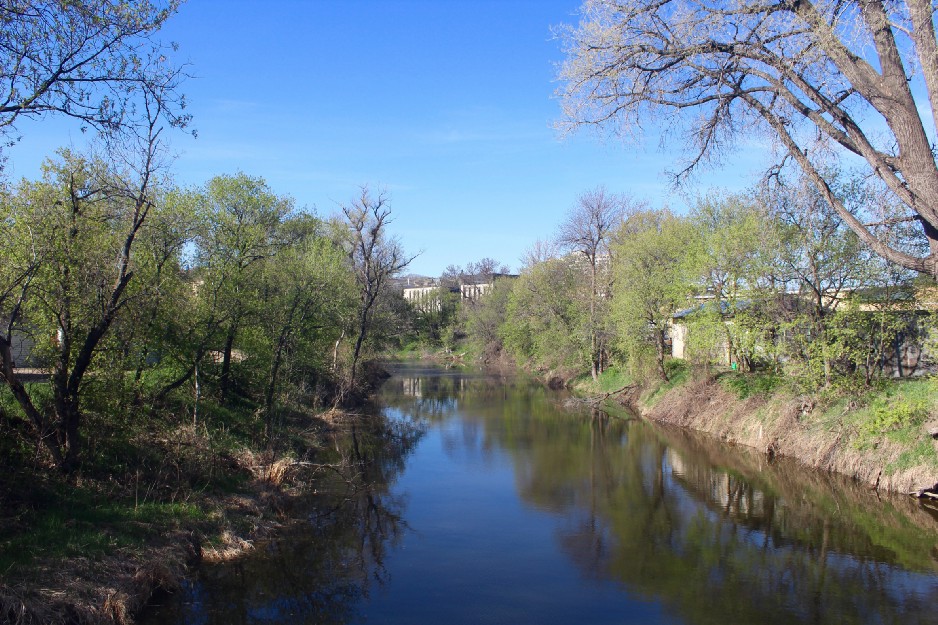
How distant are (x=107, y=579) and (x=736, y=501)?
1282 centimetres

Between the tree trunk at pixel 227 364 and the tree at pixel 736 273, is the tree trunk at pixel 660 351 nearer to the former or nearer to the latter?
the tree at pixel 736 273

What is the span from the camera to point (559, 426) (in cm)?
2591

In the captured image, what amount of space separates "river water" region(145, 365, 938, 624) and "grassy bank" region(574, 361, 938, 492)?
607 millimetres

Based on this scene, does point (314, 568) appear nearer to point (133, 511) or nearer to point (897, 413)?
point (133, 511)

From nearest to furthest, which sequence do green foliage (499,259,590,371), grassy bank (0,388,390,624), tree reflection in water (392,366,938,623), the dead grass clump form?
grassy bank (0,388,390,624), tree reflection in water (392,366,938,623), the dead grass clump, green foliage (499,259,590,371)

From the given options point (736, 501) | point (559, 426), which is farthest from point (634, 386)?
point (736, 501)

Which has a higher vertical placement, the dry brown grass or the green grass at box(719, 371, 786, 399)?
the green grass at box(719, 371, 786, 399)

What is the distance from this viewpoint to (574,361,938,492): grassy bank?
46.5 ft

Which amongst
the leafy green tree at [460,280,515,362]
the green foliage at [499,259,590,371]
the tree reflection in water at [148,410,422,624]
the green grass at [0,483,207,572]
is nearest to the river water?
the tree reflection in water at [148,410,422,624]

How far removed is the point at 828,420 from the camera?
678 inches

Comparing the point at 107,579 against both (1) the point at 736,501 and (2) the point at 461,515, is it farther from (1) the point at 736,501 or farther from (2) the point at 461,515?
(1) the point at 736,501

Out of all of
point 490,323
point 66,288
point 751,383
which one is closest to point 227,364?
point 66,288

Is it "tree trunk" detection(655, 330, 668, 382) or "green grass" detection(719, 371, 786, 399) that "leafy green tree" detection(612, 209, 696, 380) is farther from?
"green grass" detection(719, 371, 786, 399)

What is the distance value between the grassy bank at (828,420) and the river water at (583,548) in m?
0.61
